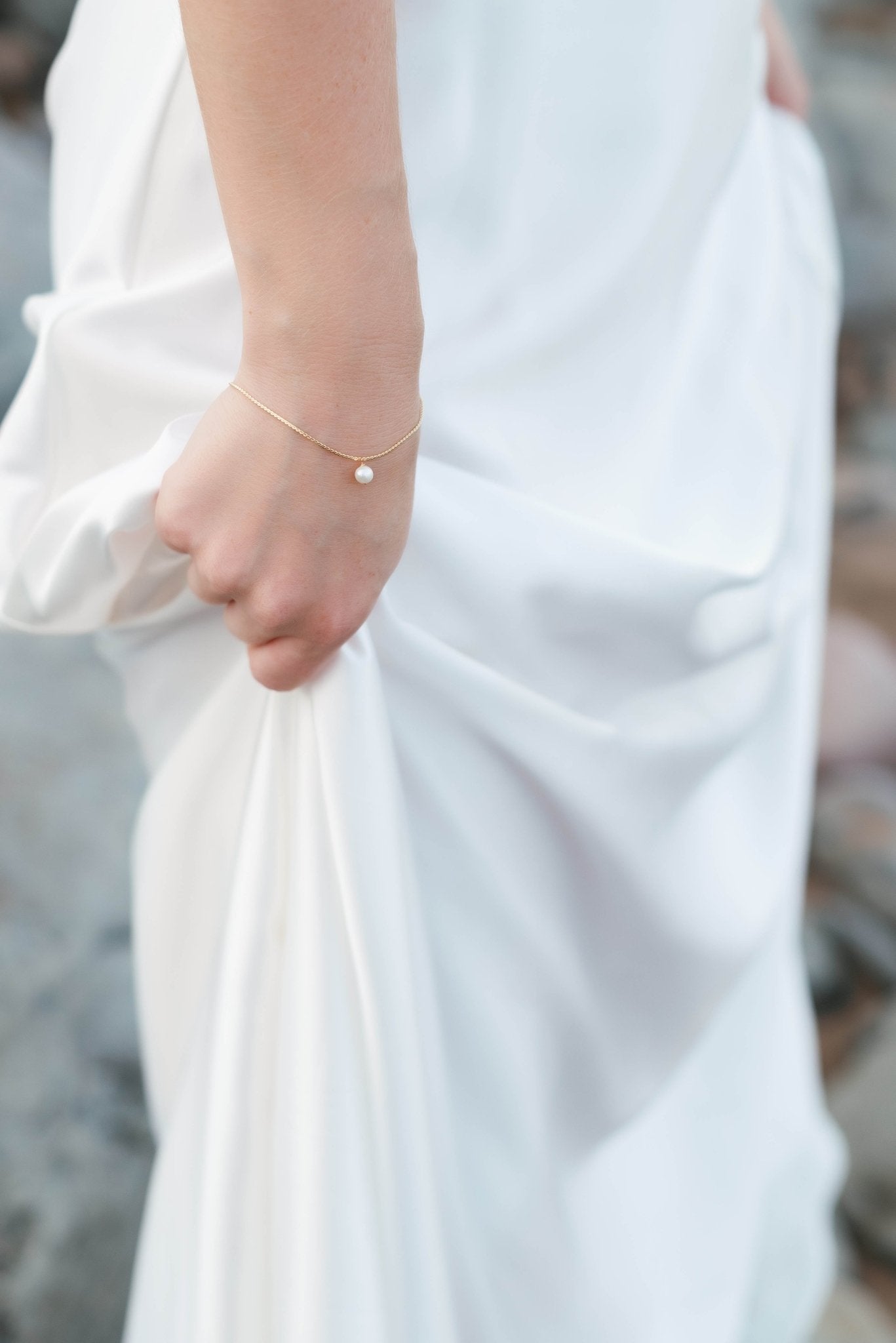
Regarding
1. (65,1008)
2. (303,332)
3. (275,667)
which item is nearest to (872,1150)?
(65,1008)

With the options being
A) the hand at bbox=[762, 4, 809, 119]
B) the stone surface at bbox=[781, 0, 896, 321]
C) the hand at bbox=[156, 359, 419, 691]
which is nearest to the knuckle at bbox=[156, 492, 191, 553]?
the hand at bbox=[156, 359, 419, 691]

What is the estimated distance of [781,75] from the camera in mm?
1285

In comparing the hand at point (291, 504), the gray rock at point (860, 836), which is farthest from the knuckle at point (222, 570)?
the gray rock at point (860, 836)

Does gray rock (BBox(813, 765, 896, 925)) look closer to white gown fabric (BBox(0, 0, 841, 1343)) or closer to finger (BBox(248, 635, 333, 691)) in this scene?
white gown fabric (BBox(0, 0, 841, 1343))

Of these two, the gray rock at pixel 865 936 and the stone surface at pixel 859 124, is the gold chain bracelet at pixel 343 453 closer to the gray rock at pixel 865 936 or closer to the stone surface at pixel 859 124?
the gray rock at pixel 865 936

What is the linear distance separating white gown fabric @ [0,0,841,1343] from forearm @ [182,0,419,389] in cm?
12

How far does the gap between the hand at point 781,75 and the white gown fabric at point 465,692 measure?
0.80 feet

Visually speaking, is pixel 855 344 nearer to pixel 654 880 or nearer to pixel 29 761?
pixel 29 761

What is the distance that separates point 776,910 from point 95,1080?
81cm

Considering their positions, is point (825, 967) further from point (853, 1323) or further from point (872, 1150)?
point (853, 1323)

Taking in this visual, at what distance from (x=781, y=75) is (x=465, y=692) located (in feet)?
2.86

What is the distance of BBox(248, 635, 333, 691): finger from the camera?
0.66m

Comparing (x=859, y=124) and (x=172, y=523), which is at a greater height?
(x=172, y=523)

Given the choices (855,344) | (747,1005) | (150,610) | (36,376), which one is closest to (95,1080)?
(747,1005)
